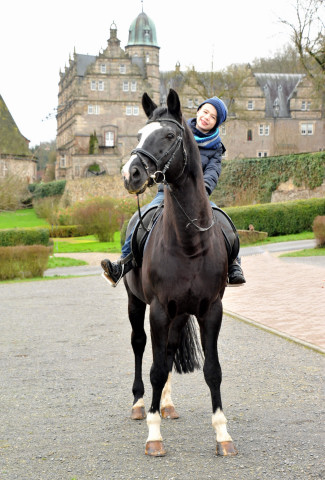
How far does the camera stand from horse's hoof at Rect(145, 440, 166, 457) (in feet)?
15.3

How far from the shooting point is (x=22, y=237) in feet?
77.3

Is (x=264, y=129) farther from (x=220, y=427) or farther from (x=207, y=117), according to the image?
(x=220, y=427)

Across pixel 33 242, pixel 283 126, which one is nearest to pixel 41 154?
pixel 283 126

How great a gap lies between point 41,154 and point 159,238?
3757 inches

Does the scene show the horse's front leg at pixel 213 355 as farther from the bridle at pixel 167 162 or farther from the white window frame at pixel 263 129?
the white window frame at pixel 263 129

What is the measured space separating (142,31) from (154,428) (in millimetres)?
80844

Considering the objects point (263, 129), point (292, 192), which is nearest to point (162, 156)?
point (292, 192)

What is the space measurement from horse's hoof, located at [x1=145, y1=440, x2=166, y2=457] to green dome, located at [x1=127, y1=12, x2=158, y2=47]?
79348mm

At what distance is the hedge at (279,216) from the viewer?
3122 centimetres

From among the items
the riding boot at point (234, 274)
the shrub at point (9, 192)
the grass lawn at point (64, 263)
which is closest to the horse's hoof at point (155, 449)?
the riding boot at point (234, 274)

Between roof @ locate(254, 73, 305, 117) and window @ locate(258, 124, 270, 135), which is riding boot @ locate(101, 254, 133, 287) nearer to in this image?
window @ locate(258, 124, 270, 135)

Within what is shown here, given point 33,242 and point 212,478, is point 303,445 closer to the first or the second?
point 212,478

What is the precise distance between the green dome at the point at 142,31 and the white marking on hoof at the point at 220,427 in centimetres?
7920

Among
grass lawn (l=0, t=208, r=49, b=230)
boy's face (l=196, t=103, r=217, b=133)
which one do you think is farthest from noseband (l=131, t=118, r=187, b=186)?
grass lawn (l=0, t=208, r=49, b=230)
